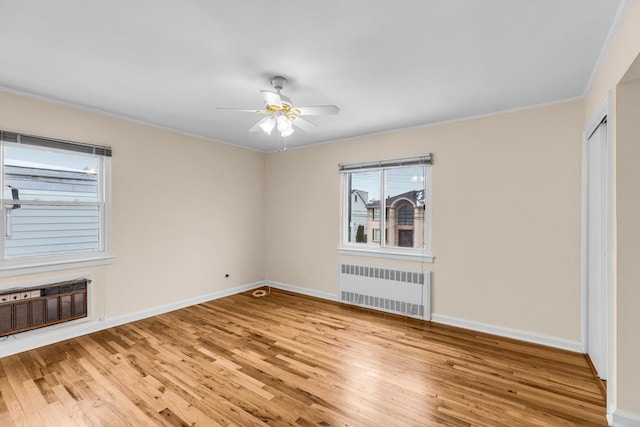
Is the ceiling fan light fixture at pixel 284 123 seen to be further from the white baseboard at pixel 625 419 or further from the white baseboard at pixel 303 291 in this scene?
the white baseboard at pixel 625 419

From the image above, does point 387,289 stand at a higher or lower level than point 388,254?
lower

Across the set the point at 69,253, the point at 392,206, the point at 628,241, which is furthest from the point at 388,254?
the point at 69,253

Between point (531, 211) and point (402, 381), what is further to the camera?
point (531, 211)

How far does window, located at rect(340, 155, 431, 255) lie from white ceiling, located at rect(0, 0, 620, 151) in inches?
39.6

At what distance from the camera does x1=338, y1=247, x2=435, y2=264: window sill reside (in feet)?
12.8

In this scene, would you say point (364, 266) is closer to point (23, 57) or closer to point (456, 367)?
point (456, 367)

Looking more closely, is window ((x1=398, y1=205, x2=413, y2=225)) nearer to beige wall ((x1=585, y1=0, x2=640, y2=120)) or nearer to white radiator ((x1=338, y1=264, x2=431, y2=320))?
white radiator ((x1=338, y1=264, x2=431, y2=320))

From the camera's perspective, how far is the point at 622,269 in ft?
6.16

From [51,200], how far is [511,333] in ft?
17.0

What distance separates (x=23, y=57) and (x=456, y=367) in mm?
4352

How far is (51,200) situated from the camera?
10.5 feet

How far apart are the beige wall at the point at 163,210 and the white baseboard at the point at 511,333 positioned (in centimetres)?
328

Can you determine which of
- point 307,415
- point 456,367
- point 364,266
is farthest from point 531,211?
point 307,415

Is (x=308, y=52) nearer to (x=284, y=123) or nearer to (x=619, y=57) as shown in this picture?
→ (x=284, y=123)
